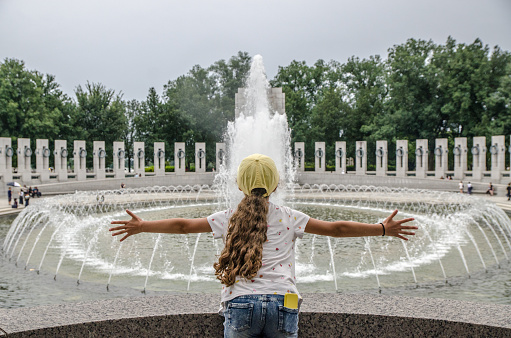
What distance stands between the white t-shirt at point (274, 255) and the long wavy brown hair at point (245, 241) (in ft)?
0.15

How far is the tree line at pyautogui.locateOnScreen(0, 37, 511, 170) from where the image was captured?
1599 inches

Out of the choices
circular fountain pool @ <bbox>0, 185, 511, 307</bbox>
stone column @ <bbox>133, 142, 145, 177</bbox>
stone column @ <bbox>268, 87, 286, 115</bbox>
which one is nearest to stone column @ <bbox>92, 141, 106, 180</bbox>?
stone column @ <bbox>133, 142, 145, 177</bbox>

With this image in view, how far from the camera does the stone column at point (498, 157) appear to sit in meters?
31.5

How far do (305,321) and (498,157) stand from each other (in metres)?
32.5

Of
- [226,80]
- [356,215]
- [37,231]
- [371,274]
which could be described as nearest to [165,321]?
[371,274]

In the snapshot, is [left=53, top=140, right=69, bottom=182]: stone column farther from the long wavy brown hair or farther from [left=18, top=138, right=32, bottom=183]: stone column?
the long wavy brown hair

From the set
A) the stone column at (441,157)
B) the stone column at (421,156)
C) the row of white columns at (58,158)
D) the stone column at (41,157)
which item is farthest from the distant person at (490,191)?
the stone column at (41,157)

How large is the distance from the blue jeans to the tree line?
39.7m

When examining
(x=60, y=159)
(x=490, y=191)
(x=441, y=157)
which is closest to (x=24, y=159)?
(x=60, y=159)

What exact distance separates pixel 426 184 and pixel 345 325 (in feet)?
102

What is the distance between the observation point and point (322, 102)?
49250 mm

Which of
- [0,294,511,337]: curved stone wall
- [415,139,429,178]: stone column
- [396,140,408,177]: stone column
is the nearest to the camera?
[0,294,511,337]: curved stone wall

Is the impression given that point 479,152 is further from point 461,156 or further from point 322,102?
point 322,102

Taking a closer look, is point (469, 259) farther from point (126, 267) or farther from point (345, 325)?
point (345, 325)
